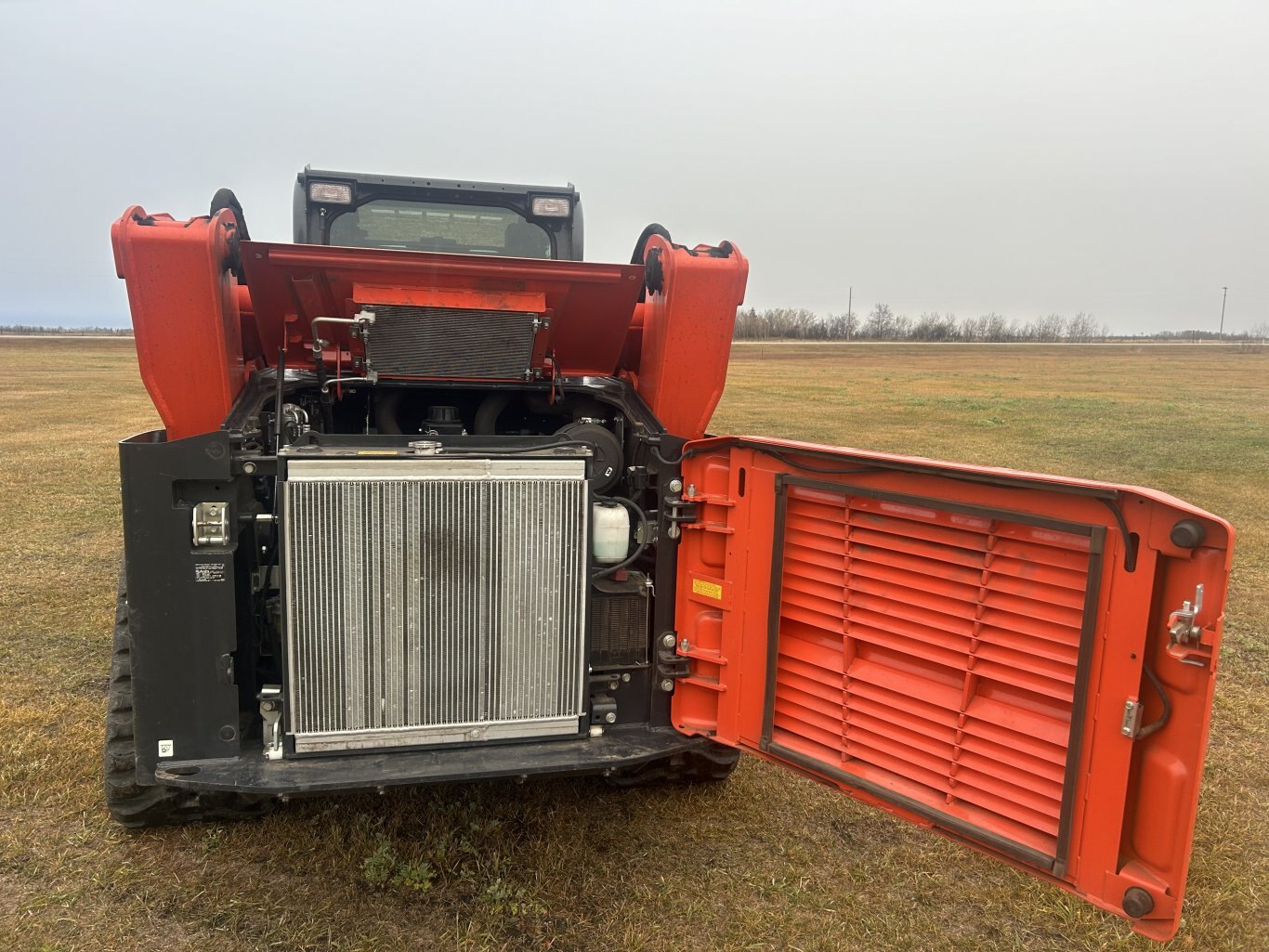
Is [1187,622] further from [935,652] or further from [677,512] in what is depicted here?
[677,512]

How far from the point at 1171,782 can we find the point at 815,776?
1.12 m

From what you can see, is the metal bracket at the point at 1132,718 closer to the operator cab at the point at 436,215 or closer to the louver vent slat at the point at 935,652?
the louver vent slat at the point at 935,652

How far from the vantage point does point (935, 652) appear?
2.59 m

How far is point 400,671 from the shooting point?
2891 mm

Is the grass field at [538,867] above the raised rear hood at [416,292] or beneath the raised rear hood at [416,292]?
beneath

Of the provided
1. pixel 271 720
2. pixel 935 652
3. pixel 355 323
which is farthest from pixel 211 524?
pixel 935 652

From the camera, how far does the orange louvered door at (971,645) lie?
81.7 inches

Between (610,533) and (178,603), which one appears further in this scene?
(610,533)

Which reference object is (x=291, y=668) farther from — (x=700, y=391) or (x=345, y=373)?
(x=700, y=391)

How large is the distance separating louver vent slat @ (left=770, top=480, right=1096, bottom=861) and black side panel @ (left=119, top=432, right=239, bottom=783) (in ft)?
6.19

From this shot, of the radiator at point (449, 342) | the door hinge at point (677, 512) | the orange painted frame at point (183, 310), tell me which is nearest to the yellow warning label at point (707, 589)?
the door hinge at point (677, 512)

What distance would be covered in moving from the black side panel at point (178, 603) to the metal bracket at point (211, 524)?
0.06ft

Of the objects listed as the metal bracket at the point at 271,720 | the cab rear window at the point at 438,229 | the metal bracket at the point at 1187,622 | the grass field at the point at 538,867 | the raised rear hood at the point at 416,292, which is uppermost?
the cab rear window at the point at 438,229

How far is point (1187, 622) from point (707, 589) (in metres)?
1.59
